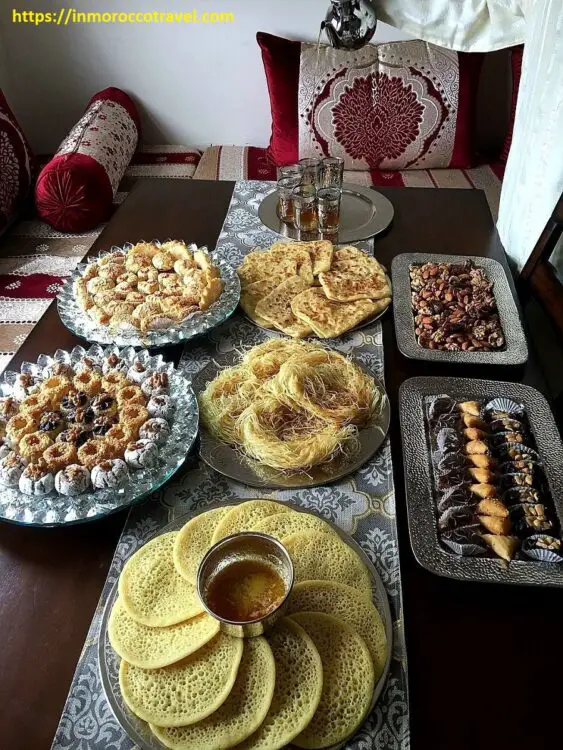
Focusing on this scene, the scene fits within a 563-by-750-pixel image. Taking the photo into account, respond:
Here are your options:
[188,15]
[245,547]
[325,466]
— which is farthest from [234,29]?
[245,547]

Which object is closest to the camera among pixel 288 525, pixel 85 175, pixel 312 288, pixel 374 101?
pixel 288 525

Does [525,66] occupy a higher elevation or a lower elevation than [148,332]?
higher

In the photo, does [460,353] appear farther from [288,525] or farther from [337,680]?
[337,680]

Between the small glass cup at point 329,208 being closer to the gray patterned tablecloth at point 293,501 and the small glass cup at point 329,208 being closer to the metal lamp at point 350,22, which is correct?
the metal lamp at point 350,22

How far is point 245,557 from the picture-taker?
88 centimetres

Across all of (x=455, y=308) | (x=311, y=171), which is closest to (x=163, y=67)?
(x=311, y=171)

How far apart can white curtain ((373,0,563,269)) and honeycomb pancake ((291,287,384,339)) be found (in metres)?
0.60

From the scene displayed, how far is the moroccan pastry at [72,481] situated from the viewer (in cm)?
100

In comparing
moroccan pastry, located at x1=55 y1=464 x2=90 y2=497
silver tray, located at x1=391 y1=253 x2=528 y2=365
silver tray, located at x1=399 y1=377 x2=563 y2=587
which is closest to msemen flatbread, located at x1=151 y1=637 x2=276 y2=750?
silver tray, located at x1=399 y1=377 x2=563 y2=587

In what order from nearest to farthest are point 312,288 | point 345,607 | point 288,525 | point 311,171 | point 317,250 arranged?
point 345,607
point 288,525
point 312,288
point 317,250
point 311,171

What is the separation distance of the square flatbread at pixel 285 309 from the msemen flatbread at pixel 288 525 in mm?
568

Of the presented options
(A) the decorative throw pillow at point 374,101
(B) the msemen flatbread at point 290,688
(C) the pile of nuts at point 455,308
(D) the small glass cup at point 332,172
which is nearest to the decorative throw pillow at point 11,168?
(A) the decorative throw pillow at point 374,101

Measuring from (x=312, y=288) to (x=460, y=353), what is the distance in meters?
0.46

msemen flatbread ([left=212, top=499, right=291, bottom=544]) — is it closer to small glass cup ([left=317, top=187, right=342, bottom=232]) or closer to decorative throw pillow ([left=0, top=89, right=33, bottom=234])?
small glass cup ([left=317, top=187, right=342, bottom=232])
